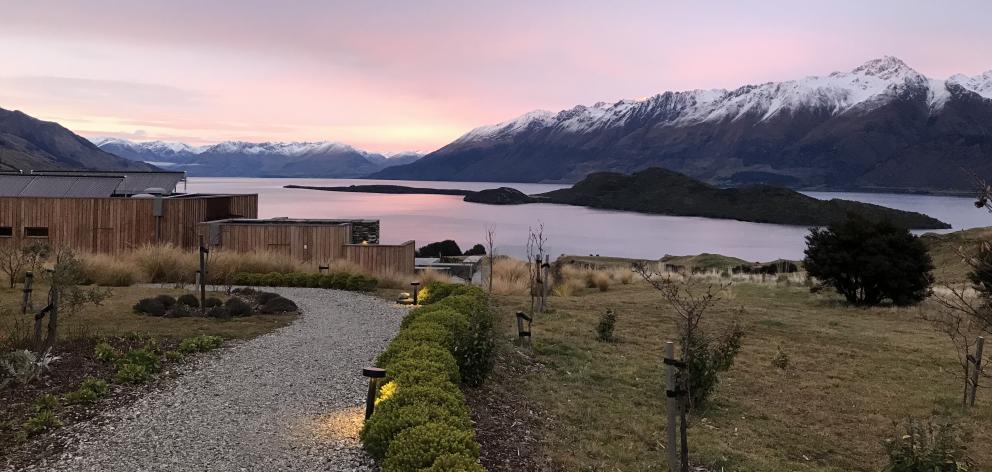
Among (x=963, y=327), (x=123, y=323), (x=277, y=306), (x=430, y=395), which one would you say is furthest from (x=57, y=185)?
(x=963, y=327)

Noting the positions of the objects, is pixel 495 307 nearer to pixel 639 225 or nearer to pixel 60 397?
pixel 60 397

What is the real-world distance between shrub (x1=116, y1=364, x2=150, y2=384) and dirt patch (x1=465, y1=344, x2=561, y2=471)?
3731 mm

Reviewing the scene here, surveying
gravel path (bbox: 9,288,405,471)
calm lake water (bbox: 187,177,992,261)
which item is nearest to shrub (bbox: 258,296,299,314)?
gravel path (bbox: 9,288,405,471)

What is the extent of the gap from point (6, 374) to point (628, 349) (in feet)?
30.5

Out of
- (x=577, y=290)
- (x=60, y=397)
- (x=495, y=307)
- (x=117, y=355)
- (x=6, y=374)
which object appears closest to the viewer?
(x=60, y=397)

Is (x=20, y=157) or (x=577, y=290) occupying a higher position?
(x=20, y=157)

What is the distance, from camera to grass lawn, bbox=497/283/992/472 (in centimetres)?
670

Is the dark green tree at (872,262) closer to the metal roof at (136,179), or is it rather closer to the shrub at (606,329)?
the shrub at (606,329)

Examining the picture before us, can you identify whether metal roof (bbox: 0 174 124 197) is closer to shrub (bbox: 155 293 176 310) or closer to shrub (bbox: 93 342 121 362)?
shrub (bbox: 155 293 176 310)

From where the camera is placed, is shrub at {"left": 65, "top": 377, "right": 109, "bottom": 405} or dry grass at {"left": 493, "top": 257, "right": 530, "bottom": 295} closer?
shrub at {"left": 65, "top": 377, "right": 109, "bottom": 405}

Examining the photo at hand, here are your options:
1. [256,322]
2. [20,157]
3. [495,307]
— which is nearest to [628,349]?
[495,307]

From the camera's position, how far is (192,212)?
2319 centimetres

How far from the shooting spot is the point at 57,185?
26312 millimetres

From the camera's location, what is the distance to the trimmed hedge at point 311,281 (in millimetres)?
16737
